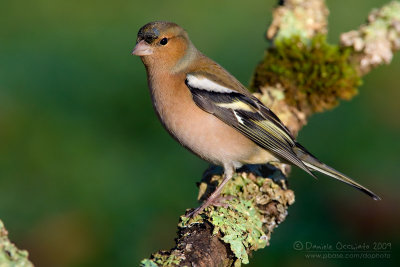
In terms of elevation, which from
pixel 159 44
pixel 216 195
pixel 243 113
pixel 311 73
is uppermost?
pixel 311 73

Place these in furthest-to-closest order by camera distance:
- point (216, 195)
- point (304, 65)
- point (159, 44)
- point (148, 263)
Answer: point (304, 65)
point (159, 44)
point (216, 195)
point (148, 263)

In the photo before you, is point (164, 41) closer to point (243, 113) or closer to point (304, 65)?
point (243, 113)

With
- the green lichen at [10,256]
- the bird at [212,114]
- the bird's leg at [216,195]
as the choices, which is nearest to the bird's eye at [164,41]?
the bird at [212,114]

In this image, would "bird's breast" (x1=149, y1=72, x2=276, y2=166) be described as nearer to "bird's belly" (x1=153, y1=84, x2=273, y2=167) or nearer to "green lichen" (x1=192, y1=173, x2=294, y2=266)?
"bird's belly" (x1=153, y1=84, x2=273, y2=167)

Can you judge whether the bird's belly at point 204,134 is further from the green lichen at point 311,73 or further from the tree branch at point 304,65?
the green lichen at point 311,73

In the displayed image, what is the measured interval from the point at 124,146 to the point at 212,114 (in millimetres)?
2456

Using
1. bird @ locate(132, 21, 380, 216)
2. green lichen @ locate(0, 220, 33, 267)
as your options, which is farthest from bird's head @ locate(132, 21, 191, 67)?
green lichen @ locate(0, 220, 33, 267)

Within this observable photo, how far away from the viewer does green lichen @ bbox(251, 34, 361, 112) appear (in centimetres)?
436

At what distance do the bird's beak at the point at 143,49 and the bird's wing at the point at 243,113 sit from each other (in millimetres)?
315

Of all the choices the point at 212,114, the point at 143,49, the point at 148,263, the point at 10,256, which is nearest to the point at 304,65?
the point at 212,114

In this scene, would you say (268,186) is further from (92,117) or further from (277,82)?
(92,117)

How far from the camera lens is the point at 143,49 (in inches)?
156

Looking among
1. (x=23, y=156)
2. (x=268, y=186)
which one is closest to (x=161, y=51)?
(x=268, y=186)

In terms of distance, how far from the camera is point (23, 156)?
5984mm
